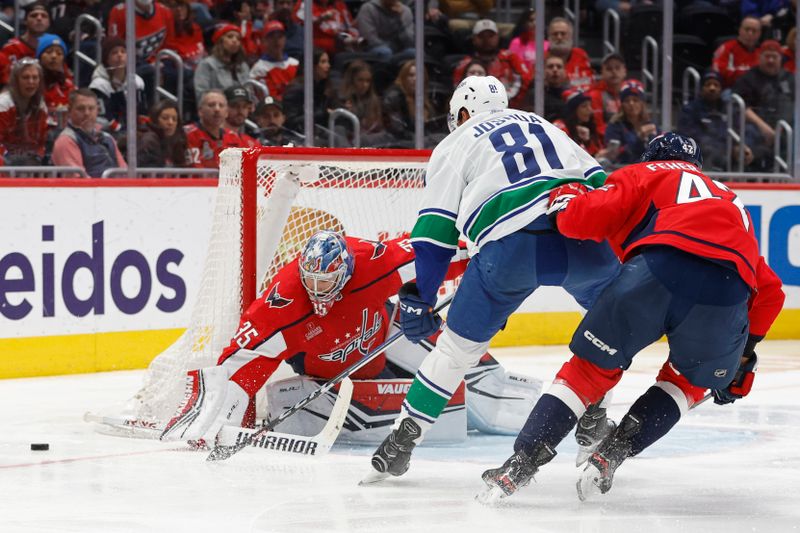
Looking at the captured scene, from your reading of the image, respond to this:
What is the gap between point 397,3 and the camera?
25.5 feet

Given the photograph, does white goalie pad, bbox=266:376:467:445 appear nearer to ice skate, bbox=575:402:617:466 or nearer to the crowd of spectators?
ice skate, bbox=575:402:617:466

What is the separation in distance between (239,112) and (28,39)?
1097 mm

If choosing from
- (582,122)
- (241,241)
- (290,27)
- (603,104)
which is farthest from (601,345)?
(603,104)

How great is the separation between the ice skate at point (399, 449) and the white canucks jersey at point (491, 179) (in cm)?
52

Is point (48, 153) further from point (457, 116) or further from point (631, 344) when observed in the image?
point (631, 344)

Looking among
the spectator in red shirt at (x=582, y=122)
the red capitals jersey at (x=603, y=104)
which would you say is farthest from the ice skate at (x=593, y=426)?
the red capitals jersey at (x=603, y=104)

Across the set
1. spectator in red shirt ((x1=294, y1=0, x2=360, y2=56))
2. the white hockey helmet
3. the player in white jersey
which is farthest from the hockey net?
spectator in red shirt ((x1=294, y1=0, x2=360, y2=56))

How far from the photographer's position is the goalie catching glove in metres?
3.58

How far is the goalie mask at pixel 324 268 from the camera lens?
4414 millimetres

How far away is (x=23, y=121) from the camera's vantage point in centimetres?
638

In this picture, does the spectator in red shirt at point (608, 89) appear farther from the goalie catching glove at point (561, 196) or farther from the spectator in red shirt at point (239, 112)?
the goalie catching glove at point (561, 196)

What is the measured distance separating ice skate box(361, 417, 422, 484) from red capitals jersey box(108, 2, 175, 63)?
11.4ft

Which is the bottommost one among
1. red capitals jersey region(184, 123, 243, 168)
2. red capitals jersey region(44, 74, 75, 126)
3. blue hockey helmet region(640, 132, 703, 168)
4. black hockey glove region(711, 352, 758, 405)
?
black hockey glove region(711, 352, 758, 405)

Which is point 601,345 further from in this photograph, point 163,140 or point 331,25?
point 331,25
